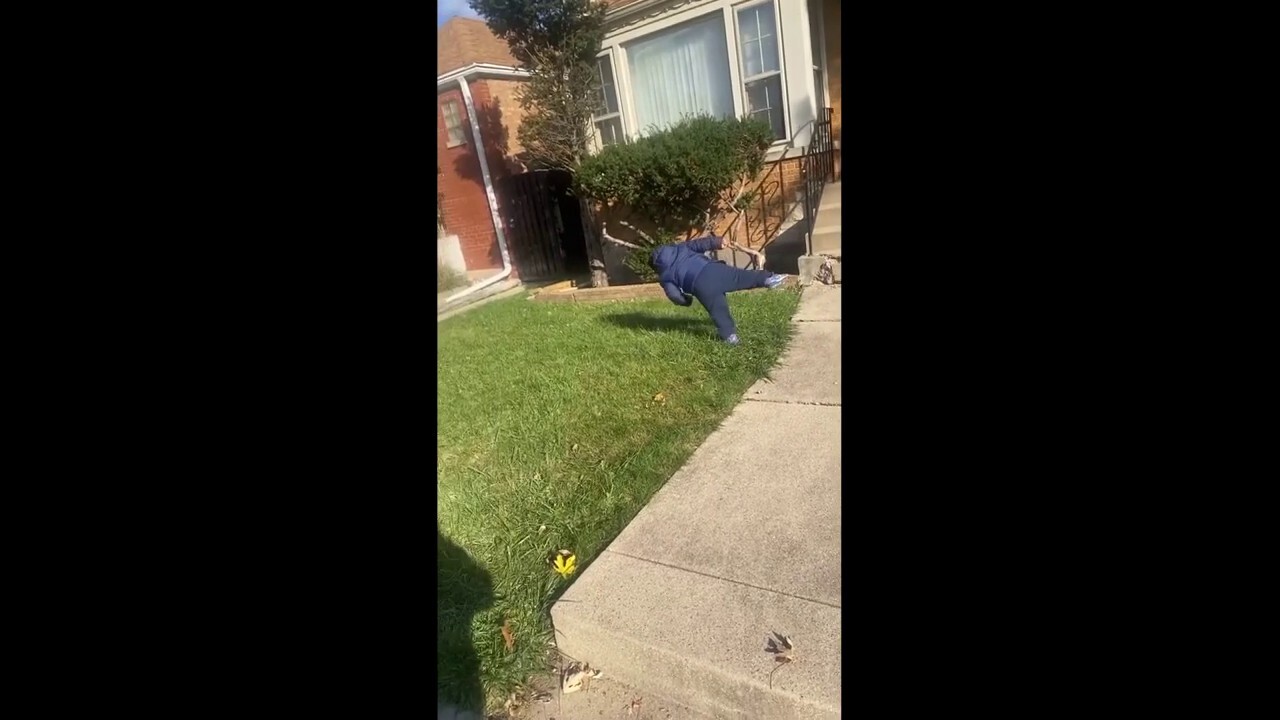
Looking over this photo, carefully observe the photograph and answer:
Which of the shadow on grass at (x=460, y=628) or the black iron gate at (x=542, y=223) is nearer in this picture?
the black iron gate at (x=542, y=223)

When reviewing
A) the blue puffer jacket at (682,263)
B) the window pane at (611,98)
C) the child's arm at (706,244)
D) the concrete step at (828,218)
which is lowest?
the blue puffer jacket at (682,263)

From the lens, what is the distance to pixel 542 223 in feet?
2.98

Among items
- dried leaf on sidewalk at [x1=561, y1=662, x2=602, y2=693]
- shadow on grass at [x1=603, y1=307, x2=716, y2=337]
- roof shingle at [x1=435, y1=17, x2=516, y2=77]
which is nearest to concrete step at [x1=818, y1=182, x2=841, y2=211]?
roof shingle at [x1=435, y1=17, x2=516, y2=77]

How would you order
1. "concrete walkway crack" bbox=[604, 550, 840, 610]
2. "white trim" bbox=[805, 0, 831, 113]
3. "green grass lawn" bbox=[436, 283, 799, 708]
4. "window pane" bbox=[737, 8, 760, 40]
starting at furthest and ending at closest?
"concrete walkway crack" bbox=[604, 550, 840, 610]
"green grass lawn" bbox=[436, 283, 799, 708]
"window pane" bbox=[737, 8, 760, 40]
"white trim" bbox=[805, 0, 831, 113]

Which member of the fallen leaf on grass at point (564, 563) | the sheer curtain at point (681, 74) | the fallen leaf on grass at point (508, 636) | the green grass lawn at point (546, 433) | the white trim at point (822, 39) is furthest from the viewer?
the fallen leaf on grass at point (564, 563)

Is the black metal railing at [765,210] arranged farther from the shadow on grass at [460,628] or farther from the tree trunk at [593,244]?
the shadow on grass at [460,628]

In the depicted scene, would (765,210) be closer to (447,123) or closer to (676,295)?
(676,295)

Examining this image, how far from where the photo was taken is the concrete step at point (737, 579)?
1.05 meters

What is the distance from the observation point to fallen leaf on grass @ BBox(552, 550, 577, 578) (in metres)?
1.44

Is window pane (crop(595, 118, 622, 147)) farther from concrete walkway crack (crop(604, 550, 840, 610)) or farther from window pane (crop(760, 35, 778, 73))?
concrete walkway crack (crop(604, 550, 840, 610))

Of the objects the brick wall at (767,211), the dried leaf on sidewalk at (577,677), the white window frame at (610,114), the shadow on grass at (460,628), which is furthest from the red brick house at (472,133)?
the dried leaf on sidewalk at (577,677)

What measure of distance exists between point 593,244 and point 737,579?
28.2 inches

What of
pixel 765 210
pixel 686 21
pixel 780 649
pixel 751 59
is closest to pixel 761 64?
pixel 751 59
